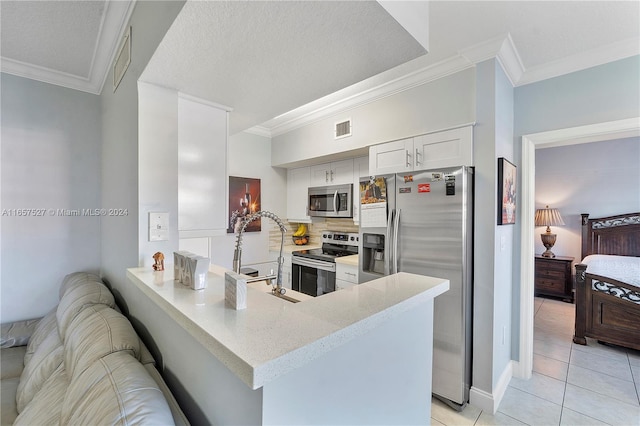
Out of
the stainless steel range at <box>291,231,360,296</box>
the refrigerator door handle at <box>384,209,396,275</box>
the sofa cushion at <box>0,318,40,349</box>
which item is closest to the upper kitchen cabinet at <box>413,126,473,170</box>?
the refrigerator door handle at <box>384,209,396,275</box>

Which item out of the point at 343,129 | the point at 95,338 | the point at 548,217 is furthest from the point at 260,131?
the point at 548,217

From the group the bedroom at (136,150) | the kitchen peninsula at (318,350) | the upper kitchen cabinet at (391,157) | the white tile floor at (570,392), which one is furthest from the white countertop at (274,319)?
the white tile floor at (570,392)

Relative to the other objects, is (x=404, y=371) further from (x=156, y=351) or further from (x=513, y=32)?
(x=513, y=32)

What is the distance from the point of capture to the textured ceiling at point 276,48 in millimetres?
938

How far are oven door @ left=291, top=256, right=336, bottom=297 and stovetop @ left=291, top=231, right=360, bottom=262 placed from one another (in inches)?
3.6

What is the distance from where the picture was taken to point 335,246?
3.79 metres

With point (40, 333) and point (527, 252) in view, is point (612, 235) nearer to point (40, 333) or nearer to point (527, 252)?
point (527, 252)

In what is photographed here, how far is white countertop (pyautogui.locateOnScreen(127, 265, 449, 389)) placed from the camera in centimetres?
59

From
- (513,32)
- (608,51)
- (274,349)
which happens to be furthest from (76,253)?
(608,51)

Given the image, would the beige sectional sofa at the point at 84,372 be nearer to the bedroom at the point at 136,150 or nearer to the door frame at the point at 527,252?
the bedroom at the point at 136,150

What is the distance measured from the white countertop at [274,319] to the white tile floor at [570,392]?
1566mm

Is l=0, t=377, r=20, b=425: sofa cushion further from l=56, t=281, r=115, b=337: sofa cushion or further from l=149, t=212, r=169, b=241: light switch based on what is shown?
l=149, t=212, r=169, b=241: light switch

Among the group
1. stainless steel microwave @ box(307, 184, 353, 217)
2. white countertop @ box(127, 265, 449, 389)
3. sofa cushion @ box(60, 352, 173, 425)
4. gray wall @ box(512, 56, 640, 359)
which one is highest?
gray wall @ box(512, 56, 640, 359)

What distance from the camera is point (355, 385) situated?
2.76 ft
